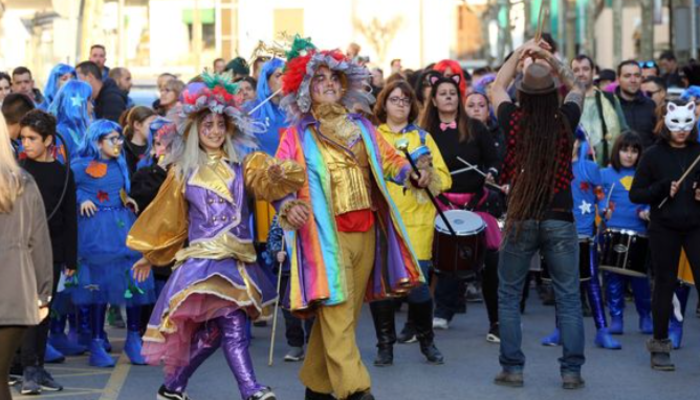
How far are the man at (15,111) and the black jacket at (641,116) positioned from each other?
6.68 meters

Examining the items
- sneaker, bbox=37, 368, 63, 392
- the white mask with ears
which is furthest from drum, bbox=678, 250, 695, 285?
sneaker, bbox=37, 368, 63, 392

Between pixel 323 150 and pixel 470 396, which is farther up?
pixel 323 150

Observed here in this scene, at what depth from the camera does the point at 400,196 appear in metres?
10.7

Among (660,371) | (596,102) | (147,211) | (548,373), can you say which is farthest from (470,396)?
(596,102)

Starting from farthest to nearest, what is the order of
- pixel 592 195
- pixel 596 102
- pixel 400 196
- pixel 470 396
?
pixel 596 102 < pixel 592 195 < pixel 400 196 < pixel 470 396

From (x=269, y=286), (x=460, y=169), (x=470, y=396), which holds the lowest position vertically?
(x=470, y=396)

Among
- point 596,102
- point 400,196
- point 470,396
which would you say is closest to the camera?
point 470,396

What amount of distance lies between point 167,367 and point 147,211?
2.96 ft

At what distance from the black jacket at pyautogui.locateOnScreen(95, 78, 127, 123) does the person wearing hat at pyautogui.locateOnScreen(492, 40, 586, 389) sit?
6.98 metres

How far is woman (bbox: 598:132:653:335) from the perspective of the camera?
37.6 feet

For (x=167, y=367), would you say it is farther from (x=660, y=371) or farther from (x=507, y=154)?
(x=660, y=371)

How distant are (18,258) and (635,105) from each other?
901 cm

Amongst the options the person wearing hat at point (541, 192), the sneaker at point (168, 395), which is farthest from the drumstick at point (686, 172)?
the sneaker at point (168, 395)

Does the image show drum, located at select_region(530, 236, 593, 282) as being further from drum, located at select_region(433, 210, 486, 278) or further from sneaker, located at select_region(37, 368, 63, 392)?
sneaker, located at select_region(37, 368, 63, 392)
